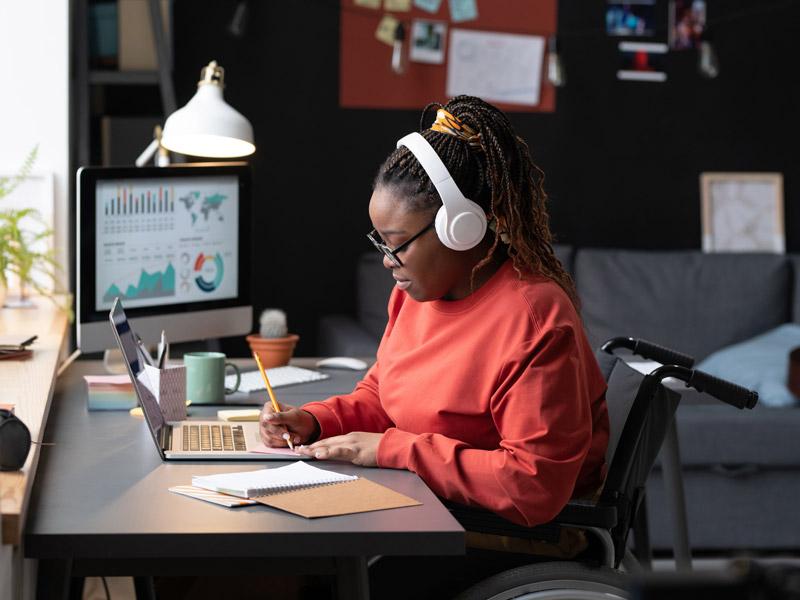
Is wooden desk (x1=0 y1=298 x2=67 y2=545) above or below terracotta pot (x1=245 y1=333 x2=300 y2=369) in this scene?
above

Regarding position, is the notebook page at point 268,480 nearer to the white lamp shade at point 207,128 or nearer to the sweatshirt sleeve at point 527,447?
the sweatshirt sleeve at point 527,447

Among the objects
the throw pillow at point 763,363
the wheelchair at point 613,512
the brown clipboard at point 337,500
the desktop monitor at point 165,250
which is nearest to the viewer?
the brown clipboard at point 337,500

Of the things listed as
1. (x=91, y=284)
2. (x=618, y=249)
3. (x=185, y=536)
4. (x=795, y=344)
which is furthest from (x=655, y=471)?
(x=185, y=536)

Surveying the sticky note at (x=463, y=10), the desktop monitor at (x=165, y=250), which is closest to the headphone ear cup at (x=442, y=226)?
the desktop monitor at (x=165, y=250)

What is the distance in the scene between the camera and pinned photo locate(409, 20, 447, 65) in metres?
4.42

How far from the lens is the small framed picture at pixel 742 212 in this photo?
4.57m

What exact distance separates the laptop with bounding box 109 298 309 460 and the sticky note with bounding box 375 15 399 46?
8.58ft

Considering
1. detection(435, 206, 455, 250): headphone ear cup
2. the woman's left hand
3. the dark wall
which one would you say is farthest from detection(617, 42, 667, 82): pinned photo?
the woman's left hand

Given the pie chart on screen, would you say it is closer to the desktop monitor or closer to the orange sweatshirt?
the desktop monitor

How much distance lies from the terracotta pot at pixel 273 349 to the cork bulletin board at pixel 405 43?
1.90 m

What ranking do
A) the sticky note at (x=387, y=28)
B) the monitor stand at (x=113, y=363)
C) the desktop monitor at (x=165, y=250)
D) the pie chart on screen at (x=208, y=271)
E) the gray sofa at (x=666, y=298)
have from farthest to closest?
the sticky note at (x=387, y=28) < the gray sofa at (x=666, y=298) < the pie chart on screen at (x=208, y=271) < the monitor stand at (x=113, y=363) < the desktop monitor at (x=165, y=250)

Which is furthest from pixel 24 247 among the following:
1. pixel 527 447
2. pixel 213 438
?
pixel 527 447

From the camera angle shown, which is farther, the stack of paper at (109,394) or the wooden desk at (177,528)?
the stack of paper at (109,394)

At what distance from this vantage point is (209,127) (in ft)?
8.10
